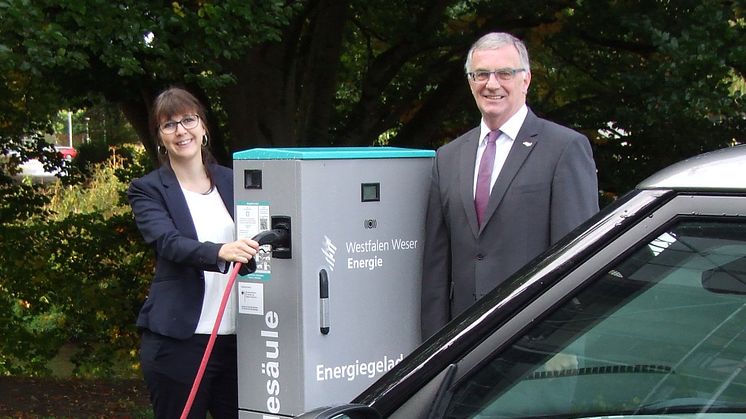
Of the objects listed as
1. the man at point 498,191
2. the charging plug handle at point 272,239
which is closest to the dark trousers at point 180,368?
the charging plug handle at point 272,239

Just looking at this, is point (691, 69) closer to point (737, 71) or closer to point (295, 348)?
point (737, 71)

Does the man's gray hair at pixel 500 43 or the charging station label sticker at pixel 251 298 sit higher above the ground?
the man's gray hair at pixel 500 43

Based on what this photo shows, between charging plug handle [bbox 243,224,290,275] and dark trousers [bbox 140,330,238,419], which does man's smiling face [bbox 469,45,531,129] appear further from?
dark trousers [bbox 140,330,238,419]

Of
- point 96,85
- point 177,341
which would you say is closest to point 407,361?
point 177,341

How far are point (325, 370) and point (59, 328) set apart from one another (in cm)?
691

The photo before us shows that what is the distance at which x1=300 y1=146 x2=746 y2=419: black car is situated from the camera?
176 centimetres

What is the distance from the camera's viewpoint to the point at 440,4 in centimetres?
872

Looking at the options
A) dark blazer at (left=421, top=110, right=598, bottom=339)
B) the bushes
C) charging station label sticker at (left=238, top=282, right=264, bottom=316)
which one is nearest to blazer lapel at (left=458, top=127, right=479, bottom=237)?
dark blazer at (left=421, top=110, right=598, bottom=339)

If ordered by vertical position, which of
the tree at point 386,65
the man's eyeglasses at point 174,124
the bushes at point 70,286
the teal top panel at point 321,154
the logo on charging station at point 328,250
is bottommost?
the bushes at point 70,286

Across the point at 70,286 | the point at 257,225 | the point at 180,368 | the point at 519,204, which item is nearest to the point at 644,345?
the point at 519,204

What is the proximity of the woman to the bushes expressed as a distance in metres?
6.13

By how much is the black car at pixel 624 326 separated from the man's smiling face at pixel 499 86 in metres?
1.50

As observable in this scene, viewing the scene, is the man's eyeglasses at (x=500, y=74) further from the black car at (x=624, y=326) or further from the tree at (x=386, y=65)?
the tree at (x=386, y=65)

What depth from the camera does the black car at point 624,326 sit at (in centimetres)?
176
